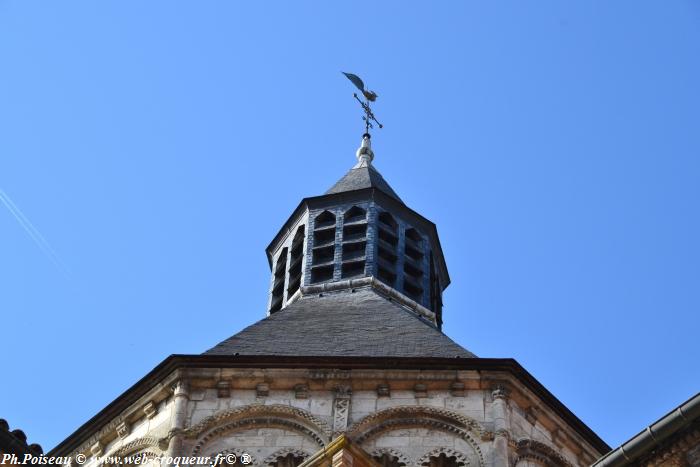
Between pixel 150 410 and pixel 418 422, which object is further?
pixel 150 410

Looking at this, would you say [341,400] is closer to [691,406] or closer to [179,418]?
[179,418]

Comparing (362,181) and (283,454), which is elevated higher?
(362,181)

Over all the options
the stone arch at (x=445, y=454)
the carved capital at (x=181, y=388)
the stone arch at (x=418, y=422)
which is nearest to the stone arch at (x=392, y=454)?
the stone arch at (x=445, y=454)

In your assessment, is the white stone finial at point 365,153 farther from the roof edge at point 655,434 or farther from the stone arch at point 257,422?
the roof edge at point 655,434

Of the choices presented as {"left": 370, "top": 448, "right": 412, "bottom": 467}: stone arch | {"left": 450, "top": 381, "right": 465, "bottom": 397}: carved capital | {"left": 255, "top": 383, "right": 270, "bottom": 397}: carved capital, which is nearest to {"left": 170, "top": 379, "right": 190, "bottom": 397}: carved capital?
{"left": 255, "top": 383, "right": 270, "bottom": 397}: carved capital

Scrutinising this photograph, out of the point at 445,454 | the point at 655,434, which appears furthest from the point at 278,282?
the point at 655,434

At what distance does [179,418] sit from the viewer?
24141mm

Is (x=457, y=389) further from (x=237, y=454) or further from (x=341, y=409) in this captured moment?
(x=237, y=454)

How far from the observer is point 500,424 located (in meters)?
23.7

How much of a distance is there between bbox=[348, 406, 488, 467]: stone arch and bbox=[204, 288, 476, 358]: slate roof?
174cm

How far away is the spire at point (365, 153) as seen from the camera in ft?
131

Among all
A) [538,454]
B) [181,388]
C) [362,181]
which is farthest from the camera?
[362,181]

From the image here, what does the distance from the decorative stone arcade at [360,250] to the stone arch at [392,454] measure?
382 inches

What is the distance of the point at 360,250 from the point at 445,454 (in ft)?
37.5
